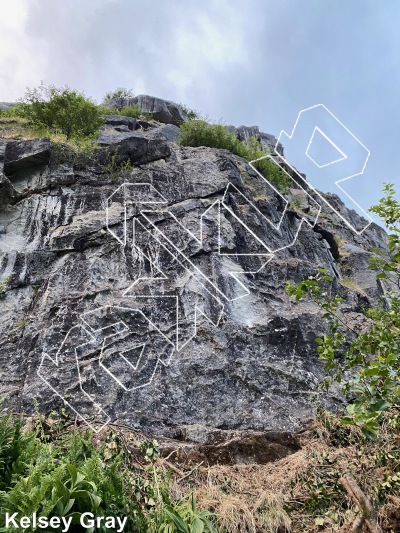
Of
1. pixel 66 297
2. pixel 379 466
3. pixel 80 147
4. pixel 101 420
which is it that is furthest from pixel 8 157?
pixel 379 466

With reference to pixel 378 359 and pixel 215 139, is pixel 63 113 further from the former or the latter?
pixel 378 359

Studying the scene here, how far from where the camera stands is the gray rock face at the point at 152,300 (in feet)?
16.4

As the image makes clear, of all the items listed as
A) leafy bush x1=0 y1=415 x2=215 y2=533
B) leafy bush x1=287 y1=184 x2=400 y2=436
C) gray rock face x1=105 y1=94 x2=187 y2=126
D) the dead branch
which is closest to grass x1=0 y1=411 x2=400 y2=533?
leafy bush x1=0 y1=415 x2=215 y2=533

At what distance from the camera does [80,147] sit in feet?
27.2

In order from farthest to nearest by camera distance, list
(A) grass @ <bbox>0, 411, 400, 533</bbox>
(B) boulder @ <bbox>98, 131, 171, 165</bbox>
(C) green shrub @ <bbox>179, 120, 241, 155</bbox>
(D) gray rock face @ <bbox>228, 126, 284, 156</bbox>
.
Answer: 1. (D) gray rock face @ <bbox>228, 126, 284, 156</bbox>
2. (C) green shrub @ <bbox>179, 120, 241, 155</bbox>
3. (B) boulder @ <bbox>98, 131, 171, 165</bbox>
4. (A) grass @ <bbox>0, 411, 400, 533</bbox>

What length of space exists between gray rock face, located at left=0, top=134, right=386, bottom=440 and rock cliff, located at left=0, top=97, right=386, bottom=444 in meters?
0.02

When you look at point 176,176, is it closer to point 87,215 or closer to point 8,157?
point 87,215

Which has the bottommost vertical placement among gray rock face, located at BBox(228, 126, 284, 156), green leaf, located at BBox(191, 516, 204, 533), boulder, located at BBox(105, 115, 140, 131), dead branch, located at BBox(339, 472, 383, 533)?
green leaf, located at BBox(191, 516, 204, 533)

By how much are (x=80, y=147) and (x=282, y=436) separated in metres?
6.11

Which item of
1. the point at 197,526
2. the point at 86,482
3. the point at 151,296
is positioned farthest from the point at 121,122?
the point at 197,526

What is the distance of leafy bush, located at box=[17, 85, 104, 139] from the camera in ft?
30.9

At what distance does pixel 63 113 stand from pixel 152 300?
18.2ft

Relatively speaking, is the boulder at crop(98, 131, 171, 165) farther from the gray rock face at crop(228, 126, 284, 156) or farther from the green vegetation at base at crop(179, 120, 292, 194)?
the gray rock face at crop(228, 126, 284, 156)

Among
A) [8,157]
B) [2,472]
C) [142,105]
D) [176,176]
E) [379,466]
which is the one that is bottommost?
[2,472]
